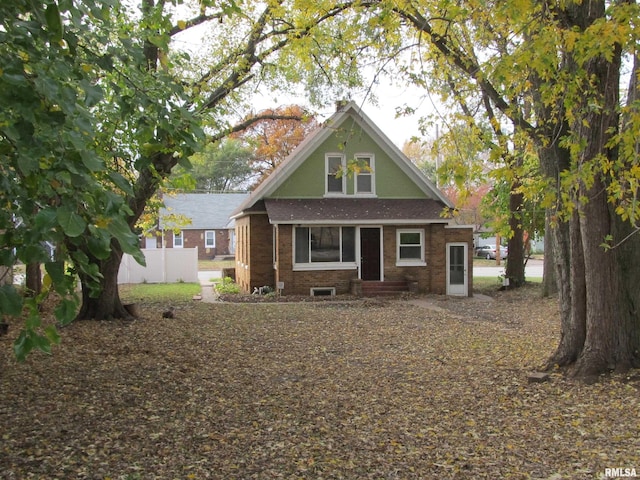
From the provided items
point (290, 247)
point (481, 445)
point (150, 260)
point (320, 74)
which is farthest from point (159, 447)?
point (150, 260)

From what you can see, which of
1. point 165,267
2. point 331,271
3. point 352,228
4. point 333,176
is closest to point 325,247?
point 331,271

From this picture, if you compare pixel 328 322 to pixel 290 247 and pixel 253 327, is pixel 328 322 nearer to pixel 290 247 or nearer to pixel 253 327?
pixel 253 327

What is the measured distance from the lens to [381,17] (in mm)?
7035

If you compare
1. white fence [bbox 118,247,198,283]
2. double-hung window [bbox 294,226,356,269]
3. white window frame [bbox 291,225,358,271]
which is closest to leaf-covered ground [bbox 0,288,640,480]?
white window frame [bbox 291,225,358,271]

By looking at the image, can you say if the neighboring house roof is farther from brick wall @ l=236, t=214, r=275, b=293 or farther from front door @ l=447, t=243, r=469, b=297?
front door @ l=447, t=243, r=469, b=297

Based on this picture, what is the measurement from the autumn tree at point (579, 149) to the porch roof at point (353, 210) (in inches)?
463

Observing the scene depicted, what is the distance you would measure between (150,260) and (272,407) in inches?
862

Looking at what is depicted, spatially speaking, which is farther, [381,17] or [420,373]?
[420,373]

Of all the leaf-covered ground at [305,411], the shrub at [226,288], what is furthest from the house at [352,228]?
the leaf-covered ground at [305,411]

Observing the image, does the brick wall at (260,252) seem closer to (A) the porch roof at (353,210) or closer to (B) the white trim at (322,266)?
(A) the porch roof at (353,210)

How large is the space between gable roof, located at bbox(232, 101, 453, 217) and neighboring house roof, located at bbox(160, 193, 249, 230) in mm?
24606

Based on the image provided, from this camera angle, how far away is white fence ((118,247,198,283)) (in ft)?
87.5

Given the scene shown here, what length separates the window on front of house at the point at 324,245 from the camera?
2019 centimetres

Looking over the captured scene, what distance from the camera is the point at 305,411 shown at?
6.29 metres
